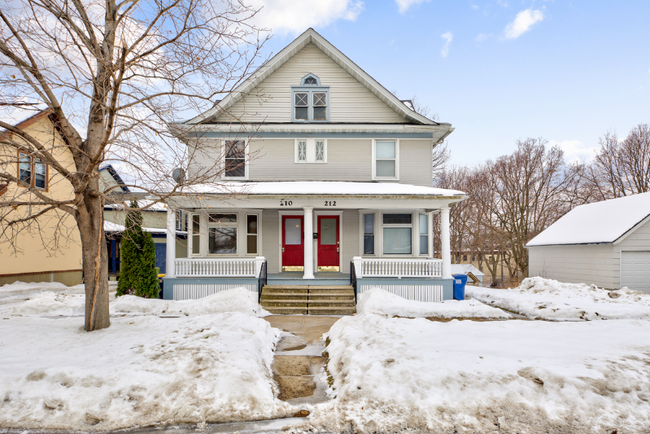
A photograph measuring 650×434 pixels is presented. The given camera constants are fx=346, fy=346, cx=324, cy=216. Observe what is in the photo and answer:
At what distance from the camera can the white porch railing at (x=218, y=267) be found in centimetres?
1118

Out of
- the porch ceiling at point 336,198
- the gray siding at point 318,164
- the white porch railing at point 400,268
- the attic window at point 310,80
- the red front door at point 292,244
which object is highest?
the attic window at point 310,80

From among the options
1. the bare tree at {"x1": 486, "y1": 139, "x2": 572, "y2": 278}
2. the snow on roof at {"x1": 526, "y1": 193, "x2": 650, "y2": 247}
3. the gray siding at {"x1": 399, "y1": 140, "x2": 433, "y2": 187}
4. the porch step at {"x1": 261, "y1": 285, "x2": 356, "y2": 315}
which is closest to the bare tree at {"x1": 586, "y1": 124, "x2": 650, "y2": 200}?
the bare tree at {"x1": 486, "y1": 139, "x2": 572, "y2": 278}

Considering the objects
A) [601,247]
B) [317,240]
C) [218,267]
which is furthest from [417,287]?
[601,247]

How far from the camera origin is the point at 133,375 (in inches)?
174

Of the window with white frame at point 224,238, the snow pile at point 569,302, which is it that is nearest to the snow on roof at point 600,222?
the snow pile at point 569,302

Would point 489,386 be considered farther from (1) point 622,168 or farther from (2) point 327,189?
(1) point 622,168

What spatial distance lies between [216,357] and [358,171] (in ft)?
31.9

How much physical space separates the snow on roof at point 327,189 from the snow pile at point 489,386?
5.89 meters

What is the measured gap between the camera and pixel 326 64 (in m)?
13.8

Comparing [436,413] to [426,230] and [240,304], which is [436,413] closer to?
[240,304]

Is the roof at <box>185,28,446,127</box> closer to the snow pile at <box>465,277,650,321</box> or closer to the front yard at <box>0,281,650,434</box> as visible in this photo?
the snow pile at <box>465,277,650,321</box>

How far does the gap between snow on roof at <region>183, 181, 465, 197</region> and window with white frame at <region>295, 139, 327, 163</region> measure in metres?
1.00

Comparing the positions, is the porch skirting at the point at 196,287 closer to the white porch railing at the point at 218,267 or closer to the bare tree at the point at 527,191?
the white porch railing at the point at 218,267

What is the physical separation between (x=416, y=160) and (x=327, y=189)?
4260mm
